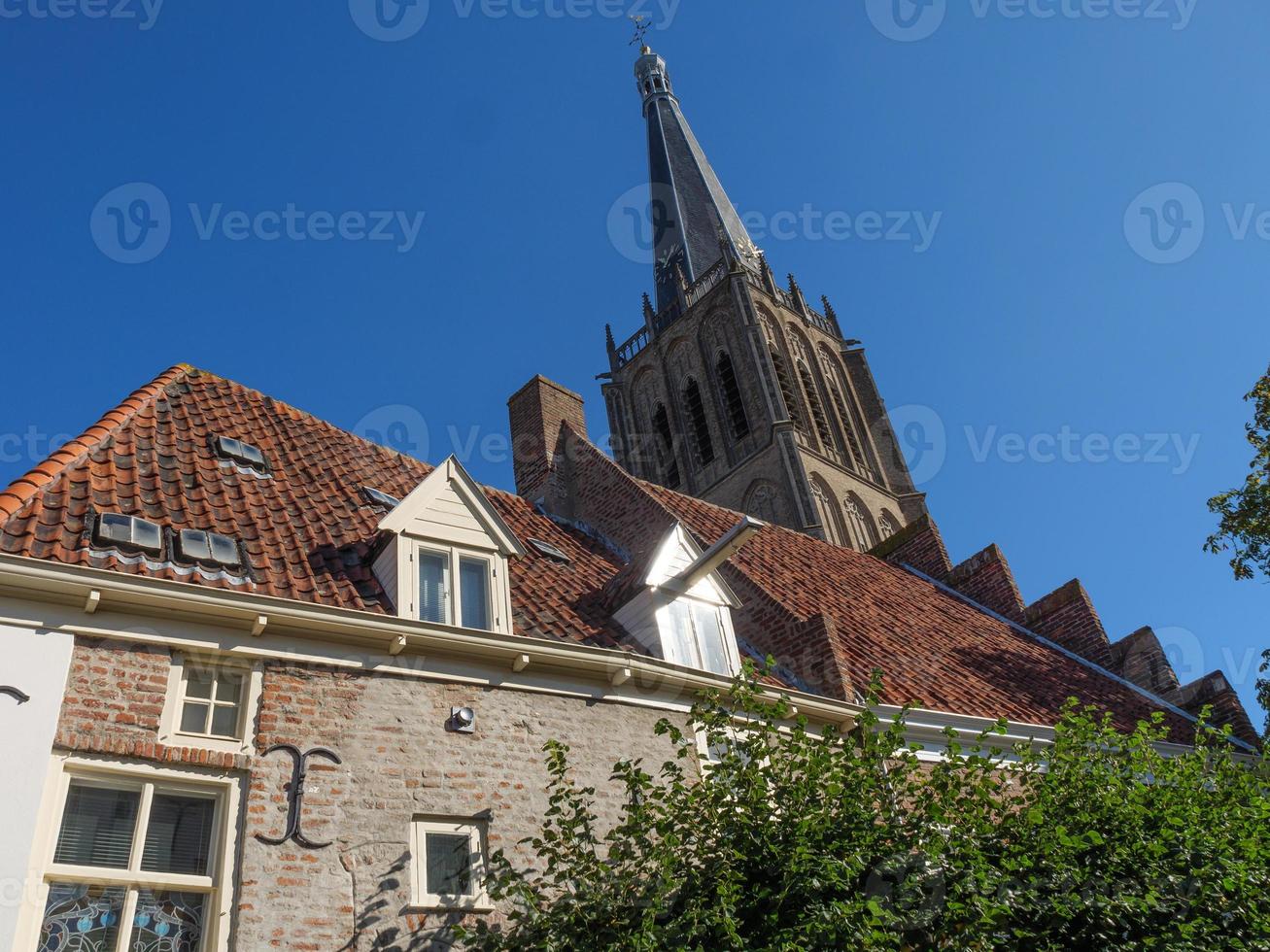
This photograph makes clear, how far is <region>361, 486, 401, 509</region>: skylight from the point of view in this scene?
37.8 feet

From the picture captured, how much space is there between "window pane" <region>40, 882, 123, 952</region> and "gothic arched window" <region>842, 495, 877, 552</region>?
44684mm

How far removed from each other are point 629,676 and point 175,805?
3902 millimetres

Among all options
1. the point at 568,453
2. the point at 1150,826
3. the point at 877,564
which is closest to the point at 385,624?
the point at 1150,826

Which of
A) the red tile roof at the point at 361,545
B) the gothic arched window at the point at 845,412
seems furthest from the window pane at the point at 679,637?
the gothic arched window at the point at 845,412

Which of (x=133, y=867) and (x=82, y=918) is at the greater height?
(x=133, y=867)

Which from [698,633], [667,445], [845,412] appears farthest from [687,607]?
[845,412]

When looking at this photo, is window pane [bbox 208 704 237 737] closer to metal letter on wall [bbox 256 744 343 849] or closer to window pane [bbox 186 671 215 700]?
window pane [bbox 186 671 215 700]

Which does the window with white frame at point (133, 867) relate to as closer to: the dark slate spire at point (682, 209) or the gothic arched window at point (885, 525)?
the gothic arched window at point (885, 525)

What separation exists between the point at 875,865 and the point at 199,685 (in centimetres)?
503

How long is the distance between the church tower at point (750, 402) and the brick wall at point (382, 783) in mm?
37879

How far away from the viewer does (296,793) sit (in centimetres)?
762

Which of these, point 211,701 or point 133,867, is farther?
point 211,701

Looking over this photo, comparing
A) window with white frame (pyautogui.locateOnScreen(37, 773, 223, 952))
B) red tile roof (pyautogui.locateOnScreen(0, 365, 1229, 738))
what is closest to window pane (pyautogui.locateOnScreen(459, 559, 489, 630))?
red tile roof (pyautogui.locateOnScreen(0, 365, 1229, 738))

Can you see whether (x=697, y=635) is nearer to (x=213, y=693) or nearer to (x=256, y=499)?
(x=256, y=499)
